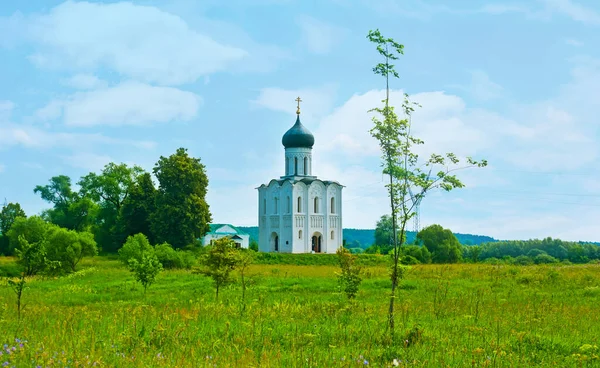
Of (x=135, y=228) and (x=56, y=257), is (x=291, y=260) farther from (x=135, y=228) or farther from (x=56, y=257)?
(x=56, y=257)

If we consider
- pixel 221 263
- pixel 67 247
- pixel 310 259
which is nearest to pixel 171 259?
pixel 67 247

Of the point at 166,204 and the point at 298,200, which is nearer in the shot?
the point at 166,204

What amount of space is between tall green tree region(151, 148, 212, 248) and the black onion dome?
15611mm

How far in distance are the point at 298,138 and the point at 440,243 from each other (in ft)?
58.5

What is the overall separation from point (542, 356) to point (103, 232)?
5435cm

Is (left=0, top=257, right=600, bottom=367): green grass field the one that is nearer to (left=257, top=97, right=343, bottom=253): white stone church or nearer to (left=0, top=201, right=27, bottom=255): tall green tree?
(left=257, top=97, right=343, bottom=253): white stone church

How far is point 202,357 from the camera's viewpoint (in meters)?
7.48

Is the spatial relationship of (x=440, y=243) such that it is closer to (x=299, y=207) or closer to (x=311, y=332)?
(x=299, y=207)

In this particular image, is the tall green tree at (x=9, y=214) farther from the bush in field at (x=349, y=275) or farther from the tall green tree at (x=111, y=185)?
the bush in field at (x=349, y=275)

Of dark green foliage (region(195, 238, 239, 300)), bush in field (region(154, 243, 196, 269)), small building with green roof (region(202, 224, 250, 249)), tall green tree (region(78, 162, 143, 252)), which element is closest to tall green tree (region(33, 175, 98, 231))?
tall green tree (region(78, 162, 143, 252))

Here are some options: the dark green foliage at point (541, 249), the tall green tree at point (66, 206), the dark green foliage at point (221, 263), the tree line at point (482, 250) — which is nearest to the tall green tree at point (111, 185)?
the tall green tree at point (66, 206)

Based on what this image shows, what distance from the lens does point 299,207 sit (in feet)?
209

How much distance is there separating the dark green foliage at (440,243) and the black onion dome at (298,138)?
49.9ft

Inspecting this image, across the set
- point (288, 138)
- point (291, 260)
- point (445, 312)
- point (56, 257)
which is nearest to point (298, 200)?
point (288, 138)
